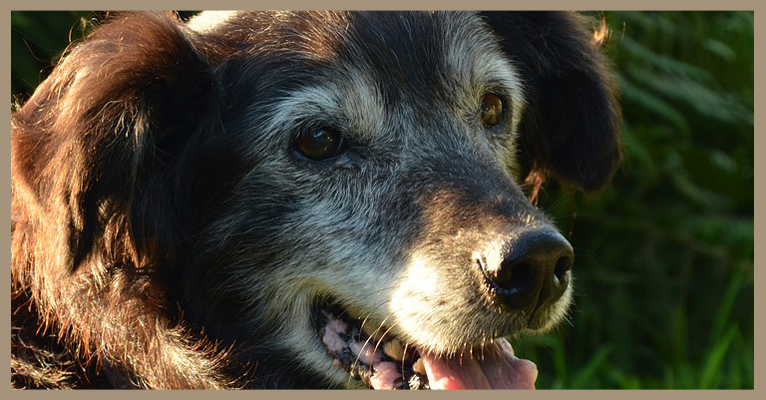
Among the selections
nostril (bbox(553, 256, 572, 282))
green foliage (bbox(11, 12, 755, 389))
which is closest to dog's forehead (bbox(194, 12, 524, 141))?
nostril (bbox(553, 256, 572, 282))

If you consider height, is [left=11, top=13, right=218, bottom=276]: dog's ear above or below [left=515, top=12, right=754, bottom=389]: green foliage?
above

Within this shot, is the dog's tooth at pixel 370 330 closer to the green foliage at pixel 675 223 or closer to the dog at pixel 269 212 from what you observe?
the dog at pixel 269 212

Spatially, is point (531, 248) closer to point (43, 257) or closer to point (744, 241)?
point (43, 257)

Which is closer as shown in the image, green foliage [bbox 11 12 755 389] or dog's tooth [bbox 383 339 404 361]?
dog's tooth [bbox 383 339 404 361]

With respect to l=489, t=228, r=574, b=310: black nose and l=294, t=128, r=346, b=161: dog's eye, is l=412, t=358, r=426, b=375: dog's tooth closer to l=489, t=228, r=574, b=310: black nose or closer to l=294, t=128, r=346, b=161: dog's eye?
l=489, t=228, r=574, b=310: black nose

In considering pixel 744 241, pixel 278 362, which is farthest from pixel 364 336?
pixel 744 241

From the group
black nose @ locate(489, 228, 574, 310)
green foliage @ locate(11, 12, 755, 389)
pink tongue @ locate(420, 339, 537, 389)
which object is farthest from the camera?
green foliage @ locate(11, 12, 755, 389)

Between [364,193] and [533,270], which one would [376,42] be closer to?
[364,193]
